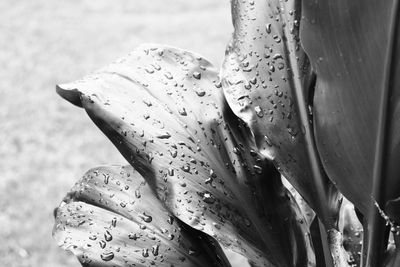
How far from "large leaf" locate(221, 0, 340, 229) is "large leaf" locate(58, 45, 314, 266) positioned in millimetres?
52

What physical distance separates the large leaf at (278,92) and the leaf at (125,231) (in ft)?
0.52

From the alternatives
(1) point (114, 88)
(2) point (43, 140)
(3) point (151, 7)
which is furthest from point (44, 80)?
(1) point (114, 88)

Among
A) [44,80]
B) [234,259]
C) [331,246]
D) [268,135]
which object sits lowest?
[234,259]

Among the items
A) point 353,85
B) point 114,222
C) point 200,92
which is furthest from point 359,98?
point 114,222

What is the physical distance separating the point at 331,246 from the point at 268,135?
193mm

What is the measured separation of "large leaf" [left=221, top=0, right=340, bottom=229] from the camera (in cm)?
83

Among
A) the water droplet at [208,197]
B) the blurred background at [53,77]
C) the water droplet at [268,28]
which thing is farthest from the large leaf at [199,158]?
the blurred background at [53,77]

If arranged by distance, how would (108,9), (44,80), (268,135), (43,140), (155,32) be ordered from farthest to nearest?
(108,9) < (155,32) < (44,80) < (43,140) < (268,135)

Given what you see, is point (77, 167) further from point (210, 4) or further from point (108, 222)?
point (210, 4)

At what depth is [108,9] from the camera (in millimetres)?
4406

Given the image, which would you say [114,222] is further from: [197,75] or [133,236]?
[197,75]

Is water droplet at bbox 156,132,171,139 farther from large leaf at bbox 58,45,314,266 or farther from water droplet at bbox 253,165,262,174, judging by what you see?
water droplet at bbox 253,165,262,174

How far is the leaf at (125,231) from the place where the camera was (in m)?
0.82

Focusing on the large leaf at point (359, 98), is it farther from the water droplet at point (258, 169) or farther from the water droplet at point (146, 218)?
the water droplet at point (146, 218)
